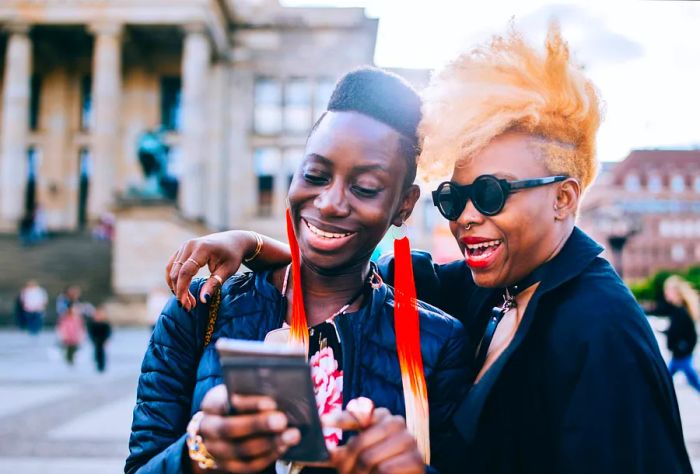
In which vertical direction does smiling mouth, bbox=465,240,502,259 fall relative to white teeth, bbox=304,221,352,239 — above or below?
below

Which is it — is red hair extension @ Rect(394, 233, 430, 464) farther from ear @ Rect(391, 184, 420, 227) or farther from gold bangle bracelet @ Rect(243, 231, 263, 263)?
gold bangle bracelet @ Rect(243, 231, 263, 263)

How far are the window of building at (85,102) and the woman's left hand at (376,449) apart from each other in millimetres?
37375

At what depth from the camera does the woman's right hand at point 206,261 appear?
1.87 meters

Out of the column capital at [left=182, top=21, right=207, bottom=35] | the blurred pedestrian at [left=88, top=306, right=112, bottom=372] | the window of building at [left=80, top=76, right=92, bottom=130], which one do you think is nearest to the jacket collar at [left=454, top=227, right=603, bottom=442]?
the blurred pedestrian at [left=88, top=306, right=112, bottom=372]

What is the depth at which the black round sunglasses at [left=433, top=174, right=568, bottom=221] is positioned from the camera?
1.81 meters

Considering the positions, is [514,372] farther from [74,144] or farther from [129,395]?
[74,144]

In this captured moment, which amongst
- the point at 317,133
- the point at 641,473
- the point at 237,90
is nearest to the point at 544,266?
the point at 641,473

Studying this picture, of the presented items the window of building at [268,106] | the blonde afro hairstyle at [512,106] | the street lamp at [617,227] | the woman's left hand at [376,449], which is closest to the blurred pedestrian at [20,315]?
the street lamp at [617,227]

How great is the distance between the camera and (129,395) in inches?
358

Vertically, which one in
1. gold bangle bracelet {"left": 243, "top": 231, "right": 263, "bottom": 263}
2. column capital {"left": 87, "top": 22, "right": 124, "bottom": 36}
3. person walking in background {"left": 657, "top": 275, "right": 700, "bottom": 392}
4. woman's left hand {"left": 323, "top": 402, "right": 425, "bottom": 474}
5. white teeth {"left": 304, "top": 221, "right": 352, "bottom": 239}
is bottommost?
person walking in background {"left": 657, "top": 275, "right": 700, "bottom": 392}

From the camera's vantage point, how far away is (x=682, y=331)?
9023 mm

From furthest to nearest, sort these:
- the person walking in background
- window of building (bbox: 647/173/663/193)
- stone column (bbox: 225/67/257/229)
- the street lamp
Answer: window of building (bbox: 647/173/663/193), stone column (bbox: 225/67/257/229), the street lamp, the person walking in background

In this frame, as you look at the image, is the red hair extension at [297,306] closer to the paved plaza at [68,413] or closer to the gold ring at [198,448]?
the gold ring at [198,448]

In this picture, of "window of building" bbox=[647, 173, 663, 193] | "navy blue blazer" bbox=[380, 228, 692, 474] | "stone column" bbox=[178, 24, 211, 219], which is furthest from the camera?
"window of building" bbox=[647, 173, 663, 193]
